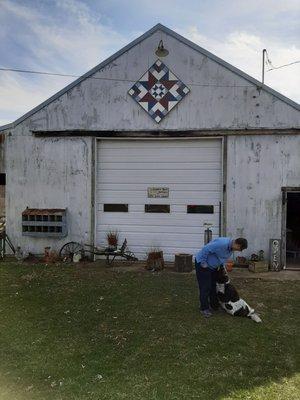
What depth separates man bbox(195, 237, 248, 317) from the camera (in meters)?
7.05

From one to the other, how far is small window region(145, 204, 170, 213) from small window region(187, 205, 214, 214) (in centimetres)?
63

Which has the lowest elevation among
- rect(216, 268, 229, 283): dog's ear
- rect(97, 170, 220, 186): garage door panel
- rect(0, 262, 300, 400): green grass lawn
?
rect(0, 262, 300, 400): green grass lawn

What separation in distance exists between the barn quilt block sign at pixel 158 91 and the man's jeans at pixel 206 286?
18.7ft

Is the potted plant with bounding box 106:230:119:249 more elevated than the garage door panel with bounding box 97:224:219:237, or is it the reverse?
the garage door panel with bounding box 97:224:219:237

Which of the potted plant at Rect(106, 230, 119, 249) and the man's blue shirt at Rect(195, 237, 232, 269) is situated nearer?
the man's blue shirt at Rect(195, 237, 232, 269)

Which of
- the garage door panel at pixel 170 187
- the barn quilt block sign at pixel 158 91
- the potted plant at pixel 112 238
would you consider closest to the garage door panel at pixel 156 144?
the barn quilt block sign at pixel 158 91

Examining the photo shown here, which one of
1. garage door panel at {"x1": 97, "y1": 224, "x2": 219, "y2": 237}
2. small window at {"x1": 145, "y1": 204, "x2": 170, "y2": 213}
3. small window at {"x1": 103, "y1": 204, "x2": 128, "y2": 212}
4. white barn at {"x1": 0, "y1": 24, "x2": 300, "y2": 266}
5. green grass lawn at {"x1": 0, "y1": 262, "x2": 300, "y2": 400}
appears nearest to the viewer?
green grass lawn at {"x1": 0, "y1": 262, "x2": 300, "y2": 400}

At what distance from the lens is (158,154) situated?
12.1 meters

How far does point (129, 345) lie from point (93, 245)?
6.32 meters

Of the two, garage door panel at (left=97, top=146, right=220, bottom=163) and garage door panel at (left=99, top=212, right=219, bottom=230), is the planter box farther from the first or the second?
garage door panel at (left=97, top=146, right=220, bottom=163)

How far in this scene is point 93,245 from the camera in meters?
12.3

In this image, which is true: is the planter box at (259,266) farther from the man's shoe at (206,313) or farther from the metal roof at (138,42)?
the metal roof at (138,42)

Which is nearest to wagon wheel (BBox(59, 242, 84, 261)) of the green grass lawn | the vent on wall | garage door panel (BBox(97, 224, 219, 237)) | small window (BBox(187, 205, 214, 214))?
the vent on wall

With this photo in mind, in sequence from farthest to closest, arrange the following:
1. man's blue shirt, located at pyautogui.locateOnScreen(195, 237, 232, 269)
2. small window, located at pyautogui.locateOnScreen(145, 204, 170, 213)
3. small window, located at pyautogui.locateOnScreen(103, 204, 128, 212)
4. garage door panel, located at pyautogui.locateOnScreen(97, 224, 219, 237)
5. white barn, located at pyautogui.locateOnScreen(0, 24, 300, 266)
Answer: small window, located at pyautogui.locateOnScreen(103, 204, 128, 212) < small window, located at pyautogui.locateOnScreen(145, 204, 170, 213) < garage door panel, located at pyautogui.locateOnScreen(97, 224, 219, 237) < white barn, located at pyautogui.locateOnScreen(0, 24, 300, 266) < man's blue shirt, located at pyautogui.locateOnScreen(195, 237, 232, 269)
